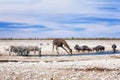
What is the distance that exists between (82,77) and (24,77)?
2.53 metres

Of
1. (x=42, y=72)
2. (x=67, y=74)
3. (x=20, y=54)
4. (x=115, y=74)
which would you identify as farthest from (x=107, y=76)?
(x=20, y=54)

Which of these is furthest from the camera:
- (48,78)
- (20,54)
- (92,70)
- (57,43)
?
(57,43)

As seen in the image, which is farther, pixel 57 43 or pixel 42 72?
pixel 57 43

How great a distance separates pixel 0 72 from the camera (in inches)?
736

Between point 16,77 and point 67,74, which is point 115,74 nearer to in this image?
point 67,74

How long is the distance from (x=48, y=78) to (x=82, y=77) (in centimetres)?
146

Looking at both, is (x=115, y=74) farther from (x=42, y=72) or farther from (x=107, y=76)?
(x=42, y=72)

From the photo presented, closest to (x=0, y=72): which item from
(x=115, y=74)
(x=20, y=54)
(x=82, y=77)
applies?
(x=82, y=77)

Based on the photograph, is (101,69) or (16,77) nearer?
(16,77)

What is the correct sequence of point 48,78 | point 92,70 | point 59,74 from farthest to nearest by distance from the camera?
point 92,70, point 59,74, point 48,78

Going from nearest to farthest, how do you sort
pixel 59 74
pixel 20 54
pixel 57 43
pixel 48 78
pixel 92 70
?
1. pixel 48 78
2. pixel 59 74
3. pixel 92 70
4. pixel 20 54
5. pixel 57 43

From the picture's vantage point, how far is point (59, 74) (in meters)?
17.6

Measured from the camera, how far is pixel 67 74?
1762cm

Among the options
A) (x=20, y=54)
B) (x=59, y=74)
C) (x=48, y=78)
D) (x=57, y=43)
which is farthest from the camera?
(x=57, y=43)
